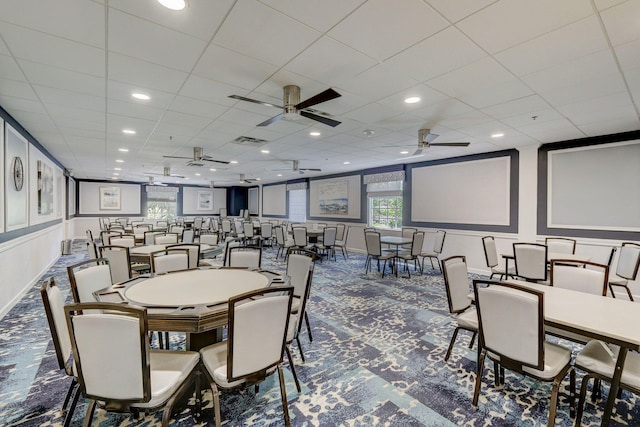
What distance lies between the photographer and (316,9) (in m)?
1.87

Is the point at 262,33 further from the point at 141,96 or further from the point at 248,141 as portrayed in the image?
the point at 248,141

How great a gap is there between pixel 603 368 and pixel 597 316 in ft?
1.00

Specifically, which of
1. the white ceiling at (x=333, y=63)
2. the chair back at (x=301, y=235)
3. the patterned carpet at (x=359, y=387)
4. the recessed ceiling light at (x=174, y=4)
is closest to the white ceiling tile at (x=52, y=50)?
the white ceiling at (x=333, y=63)

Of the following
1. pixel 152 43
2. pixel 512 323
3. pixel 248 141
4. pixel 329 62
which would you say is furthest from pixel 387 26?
pixel 248 141

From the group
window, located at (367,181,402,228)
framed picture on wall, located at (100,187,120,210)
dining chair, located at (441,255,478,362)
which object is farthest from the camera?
framed picture on wall, located at (100,187,120,210)

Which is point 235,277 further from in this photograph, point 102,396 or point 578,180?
point 578,180

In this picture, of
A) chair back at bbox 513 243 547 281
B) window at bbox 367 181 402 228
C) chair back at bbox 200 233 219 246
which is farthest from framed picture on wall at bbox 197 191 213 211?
chair back at bbox 513 243 547 281

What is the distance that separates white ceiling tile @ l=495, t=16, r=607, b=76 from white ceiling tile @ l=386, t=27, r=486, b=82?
284 millimetres

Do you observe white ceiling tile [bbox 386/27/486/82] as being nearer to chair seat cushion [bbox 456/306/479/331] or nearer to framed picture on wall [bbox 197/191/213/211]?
chair seat cushion [bbox 456/306/479/331]

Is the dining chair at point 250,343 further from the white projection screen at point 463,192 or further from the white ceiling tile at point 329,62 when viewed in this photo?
the white projection screen at point 463,192

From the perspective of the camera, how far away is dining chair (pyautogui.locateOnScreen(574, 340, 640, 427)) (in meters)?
1.65

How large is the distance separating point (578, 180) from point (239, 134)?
6.04 metres

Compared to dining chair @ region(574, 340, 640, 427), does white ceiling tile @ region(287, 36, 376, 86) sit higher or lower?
higher

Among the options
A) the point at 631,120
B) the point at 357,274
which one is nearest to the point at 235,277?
the point at 357,274
